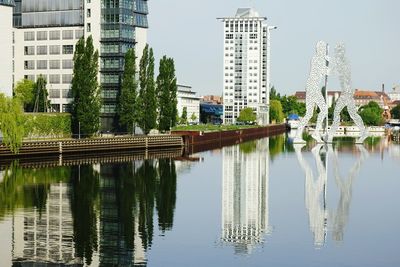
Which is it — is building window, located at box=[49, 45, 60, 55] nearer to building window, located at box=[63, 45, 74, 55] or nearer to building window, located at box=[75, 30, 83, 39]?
building window, located at box=[63, 45, 74, 55]

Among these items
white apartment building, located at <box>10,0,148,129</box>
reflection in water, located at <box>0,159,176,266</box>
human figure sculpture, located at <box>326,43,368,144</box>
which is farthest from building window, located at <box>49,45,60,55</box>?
reflection in water, located at <box>0,159,176,266</box>

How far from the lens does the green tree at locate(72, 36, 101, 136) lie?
2387 inches

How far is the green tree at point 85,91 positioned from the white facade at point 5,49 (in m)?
6.31

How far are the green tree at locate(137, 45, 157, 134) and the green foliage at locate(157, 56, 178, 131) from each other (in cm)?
355

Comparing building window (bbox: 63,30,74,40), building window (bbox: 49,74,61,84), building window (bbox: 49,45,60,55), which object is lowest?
building window (bbox: 49,74,61,84)

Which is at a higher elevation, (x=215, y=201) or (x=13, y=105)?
(x=13, y=105)

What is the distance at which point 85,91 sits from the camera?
60594mm

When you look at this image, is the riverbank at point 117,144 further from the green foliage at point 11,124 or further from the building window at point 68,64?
the building window at point 68,64

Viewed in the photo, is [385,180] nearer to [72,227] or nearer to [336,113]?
[72,227]

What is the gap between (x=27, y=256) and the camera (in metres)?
20.4

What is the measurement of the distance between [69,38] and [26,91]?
7296 millimetres

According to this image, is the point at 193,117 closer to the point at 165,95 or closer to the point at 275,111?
the point at 275,111

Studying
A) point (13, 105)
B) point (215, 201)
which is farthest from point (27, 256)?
point (13, 105)

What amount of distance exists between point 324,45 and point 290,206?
2003 inches
